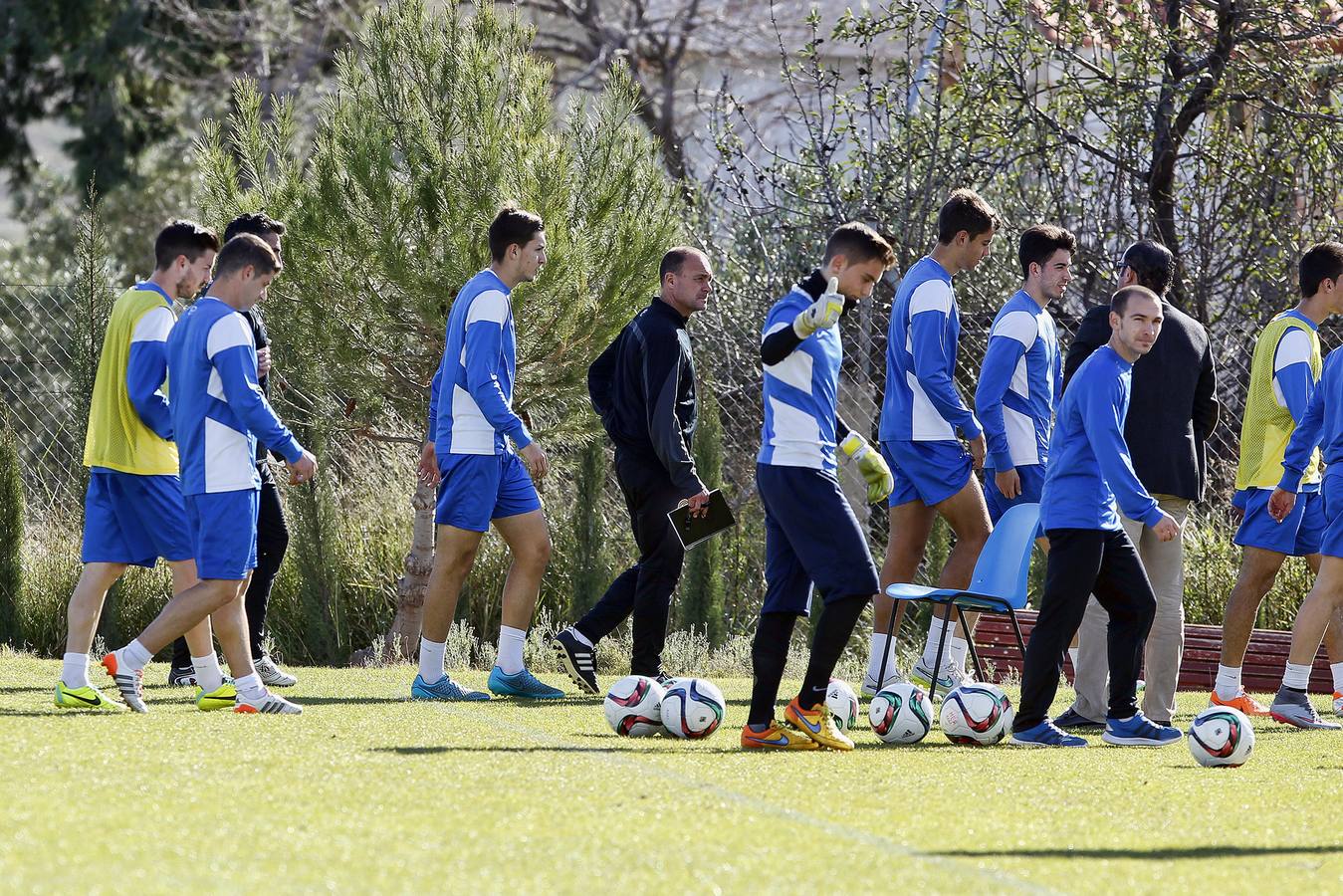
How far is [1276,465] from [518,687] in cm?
386

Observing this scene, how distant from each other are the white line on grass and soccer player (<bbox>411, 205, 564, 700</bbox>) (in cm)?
167

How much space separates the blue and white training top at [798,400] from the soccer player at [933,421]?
1.56m

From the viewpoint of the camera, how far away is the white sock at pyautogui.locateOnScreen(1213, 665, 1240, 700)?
7.93 m

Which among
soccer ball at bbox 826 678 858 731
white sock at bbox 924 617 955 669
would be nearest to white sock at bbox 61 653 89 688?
soccer ball at bbox 826 678 858 731

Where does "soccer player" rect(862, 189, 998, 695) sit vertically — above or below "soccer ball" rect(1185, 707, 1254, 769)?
above

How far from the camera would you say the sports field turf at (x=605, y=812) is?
3658 millimetres

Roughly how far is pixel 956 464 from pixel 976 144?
593 cm

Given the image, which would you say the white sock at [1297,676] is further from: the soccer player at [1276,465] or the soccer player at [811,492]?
the soccer player at [811,492]

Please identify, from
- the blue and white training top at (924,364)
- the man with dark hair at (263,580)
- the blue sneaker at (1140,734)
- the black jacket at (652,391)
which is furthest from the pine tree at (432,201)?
the blue sneaker at (1140,734)

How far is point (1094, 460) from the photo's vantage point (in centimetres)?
632

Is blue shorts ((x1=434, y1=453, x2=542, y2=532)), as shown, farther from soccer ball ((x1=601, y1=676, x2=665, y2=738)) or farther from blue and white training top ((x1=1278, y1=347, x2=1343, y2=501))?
blue and white training top ((x1=1278, y1=347, x2=1343, y2=501))

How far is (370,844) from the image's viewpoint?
12.8ft

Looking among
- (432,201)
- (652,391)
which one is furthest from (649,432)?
(432,201)

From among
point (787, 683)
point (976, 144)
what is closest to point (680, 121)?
point (976, 144)
